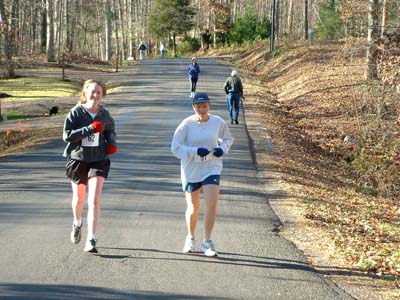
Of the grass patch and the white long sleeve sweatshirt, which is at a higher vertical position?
the white long sleeve sweatshirt

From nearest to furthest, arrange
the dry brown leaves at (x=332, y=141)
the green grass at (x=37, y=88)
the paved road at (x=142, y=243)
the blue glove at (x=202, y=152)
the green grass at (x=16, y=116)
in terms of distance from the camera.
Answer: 1. the paved road at (x=142, y=243)
2. the blue glove at (x=202, y=152)
3. the dry brown leaves at (x=332, y=141)
4. the green grass at (x=16, y=116)
5. the green grass at (x=37, y=88)

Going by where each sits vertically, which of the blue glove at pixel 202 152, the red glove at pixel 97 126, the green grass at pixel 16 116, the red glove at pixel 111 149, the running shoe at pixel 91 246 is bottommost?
the green grass at pixel 16 116

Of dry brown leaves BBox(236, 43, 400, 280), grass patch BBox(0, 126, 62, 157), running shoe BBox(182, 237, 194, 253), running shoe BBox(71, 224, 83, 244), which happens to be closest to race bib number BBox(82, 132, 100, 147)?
running shoe BBox(71, 224, 83, 244)

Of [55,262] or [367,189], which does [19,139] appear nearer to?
[367,189]

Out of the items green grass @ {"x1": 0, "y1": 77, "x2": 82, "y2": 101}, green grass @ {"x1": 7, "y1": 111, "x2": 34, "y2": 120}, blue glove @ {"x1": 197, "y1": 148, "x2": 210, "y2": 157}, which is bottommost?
green grass @ {"x1": 7, "y1": 111, "x2": 34, "y2": 120}

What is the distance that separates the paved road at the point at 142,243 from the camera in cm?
637

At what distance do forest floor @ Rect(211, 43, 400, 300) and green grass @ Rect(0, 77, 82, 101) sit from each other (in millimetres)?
10253

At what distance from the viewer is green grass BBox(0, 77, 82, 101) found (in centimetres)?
3547

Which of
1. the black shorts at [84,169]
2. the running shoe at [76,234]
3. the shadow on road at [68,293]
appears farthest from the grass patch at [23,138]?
the shadow on road at [68,293]

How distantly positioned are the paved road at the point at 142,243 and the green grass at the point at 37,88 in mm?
20045

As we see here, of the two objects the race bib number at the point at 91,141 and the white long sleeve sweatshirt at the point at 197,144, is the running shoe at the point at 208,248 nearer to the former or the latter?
the white long sleeve sweatshirt at the point at 197,144

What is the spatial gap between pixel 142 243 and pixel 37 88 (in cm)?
3187

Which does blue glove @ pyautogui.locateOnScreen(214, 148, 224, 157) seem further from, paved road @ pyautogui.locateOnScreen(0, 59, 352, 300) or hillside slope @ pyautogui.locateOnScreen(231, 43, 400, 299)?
hillside slope @ pyautogui.locateOnScreen(231, 43, 400, 299)

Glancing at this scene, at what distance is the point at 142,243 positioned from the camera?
805cm
